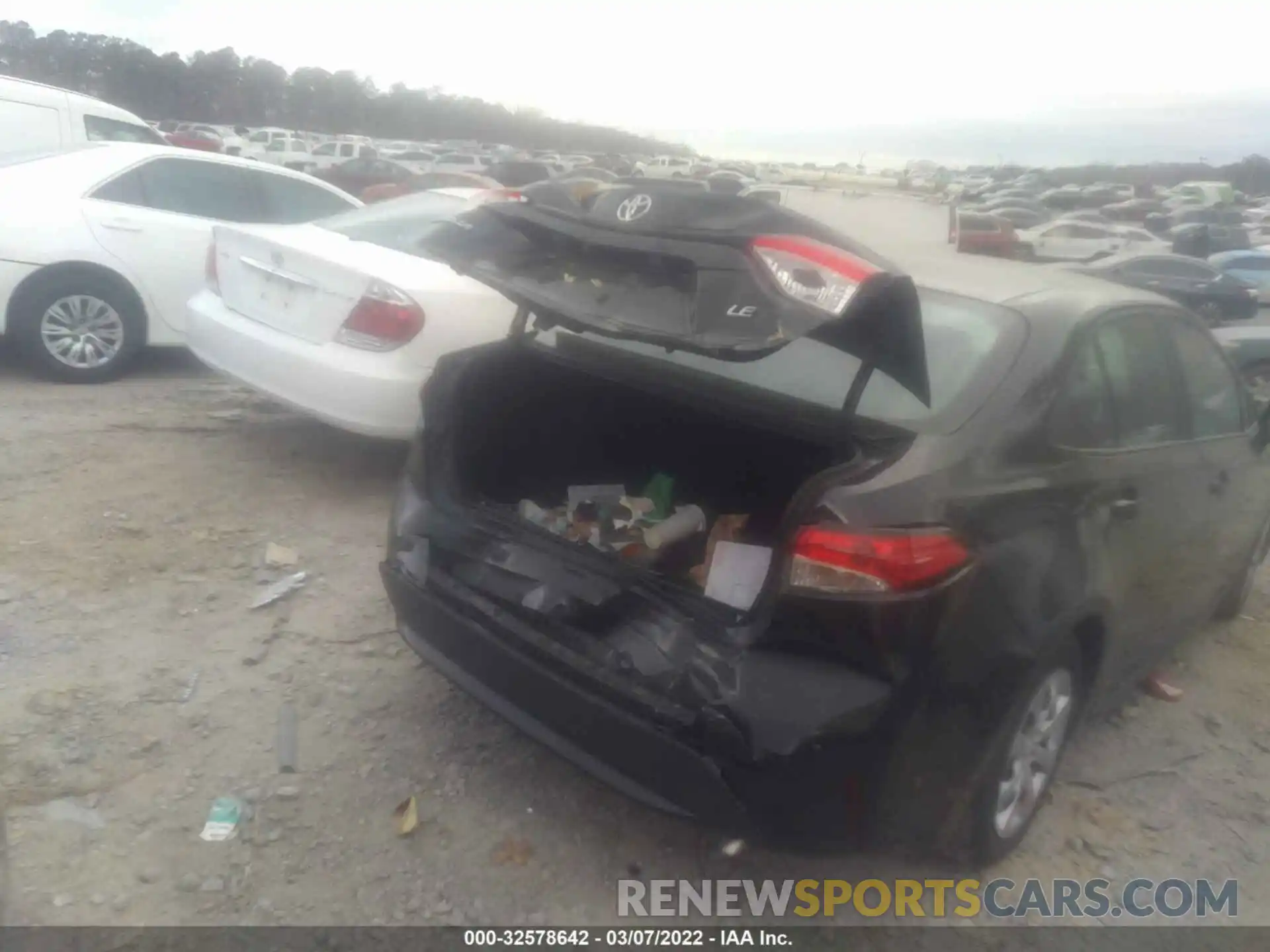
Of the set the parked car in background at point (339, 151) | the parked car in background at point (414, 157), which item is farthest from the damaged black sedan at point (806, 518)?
the parked car in background at point (339, 151)

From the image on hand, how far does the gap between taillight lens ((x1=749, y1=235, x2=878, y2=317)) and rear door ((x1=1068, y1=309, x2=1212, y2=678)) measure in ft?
3.17

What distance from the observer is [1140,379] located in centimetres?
335

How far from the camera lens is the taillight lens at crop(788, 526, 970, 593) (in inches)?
Result: 93.6

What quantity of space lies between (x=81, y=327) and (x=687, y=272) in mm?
5474

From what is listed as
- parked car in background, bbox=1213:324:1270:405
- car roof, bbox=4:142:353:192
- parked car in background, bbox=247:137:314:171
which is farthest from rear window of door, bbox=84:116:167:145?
parked car in background, bbox=247:137:314:171

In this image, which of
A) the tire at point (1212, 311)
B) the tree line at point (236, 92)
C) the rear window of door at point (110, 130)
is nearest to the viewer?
the rear window of door at point (110, 130)

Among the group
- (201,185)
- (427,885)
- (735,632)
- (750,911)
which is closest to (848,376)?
(735,632)

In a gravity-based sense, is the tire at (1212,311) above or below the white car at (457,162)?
below

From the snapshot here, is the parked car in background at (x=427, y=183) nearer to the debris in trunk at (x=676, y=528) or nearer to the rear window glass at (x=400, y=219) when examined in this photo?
the rear window glass at (x=400, y=219)

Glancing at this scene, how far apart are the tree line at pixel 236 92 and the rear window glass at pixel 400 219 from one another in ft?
93.0

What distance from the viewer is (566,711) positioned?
108 inches

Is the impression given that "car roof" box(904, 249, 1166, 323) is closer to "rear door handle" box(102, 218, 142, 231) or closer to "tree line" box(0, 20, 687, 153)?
"rear door handle" box(102, 218, 142, 231)

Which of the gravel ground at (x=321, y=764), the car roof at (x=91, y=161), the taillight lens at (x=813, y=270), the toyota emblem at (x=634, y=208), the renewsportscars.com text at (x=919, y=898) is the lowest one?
the renewsportscars.com text at (x=919, y=898)

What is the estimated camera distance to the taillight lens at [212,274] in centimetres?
558
